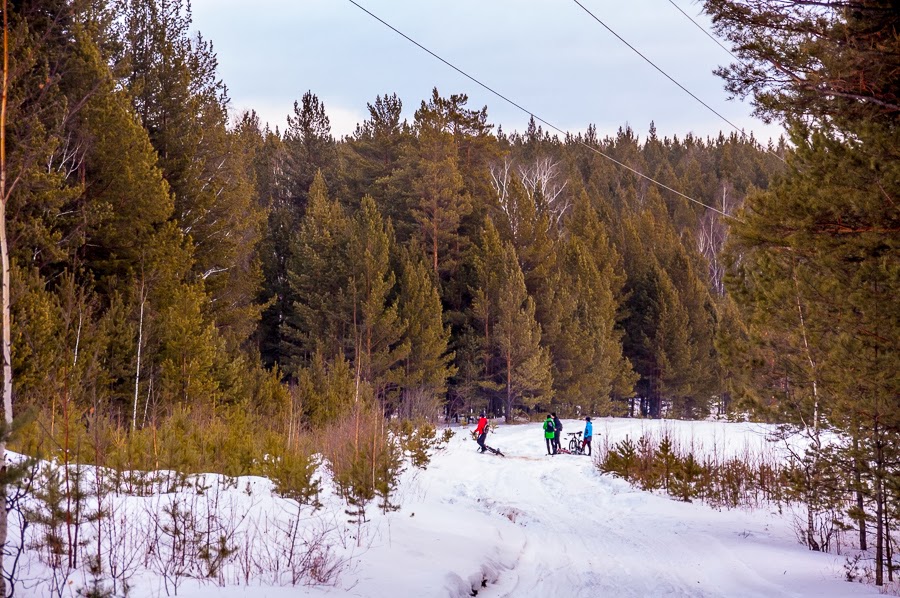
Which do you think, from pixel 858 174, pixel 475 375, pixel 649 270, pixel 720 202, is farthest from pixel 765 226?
pixel 720 202

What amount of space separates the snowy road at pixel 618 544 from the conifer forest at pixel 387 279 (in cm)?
97

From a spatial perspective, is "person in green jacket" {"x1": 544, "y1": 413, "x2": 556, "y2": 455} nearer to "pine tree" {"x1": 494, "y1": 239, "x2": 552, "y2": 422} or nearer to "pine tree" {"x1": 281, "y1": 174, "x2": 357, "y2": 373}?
"pine tree" {"x1": 281, "y1": 174, "x2": 357, "y2": 373}

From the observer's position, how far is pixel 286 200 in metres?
44.4

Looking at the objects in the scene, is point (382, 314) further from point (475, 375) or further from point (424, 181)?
point (424, 181)

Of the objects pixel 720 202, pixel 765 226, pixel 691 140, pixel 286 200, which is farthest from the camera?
pixel 691 140

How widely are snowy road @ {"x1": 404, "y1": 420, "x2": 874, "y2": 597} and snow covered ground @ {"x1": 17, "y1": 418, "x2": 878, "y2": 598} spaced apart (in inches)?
0.8

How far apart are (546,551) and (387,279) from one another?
2514 cm

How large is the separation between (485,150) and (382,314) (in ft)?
58.2

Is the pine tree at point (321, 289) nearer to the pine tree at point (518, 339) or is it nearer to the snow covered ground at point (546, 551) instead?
the pine tree at point (518, 339)

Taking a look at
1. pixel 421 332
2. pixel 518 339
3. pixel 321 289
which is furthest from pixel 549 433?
pixel 321 289

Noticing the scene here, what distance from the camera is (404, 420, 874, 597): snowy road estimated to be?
25.0 feet

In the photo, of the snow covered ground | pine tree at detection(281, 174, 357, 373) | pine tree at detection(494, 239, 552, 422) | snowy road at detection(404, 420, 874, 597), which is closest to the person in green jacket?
snowy road at detection(404, 420, 874, 597)

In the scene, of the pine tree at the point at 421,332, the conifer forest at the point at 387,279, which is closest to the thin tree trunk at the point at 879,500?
the conifer forest at the point at 387,279

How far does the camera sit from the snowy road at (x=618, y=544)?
761 cm
